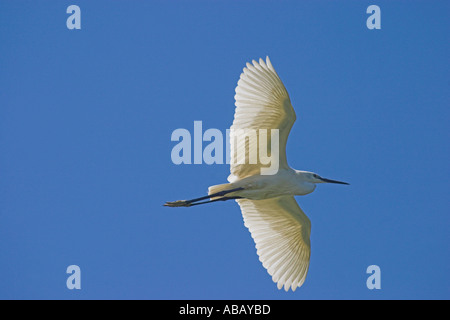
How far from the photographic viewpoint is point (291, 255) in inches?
380

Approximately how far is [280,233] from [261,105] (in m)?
2.11

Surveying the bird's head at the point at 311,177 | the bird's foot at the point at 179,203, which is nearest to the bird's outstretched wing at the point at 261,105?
the bird's head at the point at 311,177

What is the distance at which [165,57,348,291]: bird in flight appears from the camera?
28.5 feet

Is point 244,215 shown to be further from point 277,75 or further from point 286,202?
point 277,75

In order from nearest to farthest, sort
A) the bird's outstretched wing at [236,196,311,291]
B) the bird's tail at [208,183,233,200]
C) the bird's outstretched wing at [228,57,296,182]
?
the bird's outstretched wing at [228,57,296,182] → the bird's tail at [208,183,233,200] → the bird's outstretched wing at [236,196,311,291]

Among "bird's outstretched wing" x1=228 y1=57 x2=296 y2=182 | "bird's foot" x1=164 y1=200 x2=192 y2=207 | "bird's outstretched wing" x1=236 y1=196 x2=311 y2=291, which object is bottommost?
"bird's outstretched wing" x1=236 y1=196 x2=311 y2=291

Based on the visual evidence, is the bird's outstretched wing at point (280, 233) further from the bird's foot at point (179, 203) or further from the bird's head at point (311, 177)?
the bird's foot at point (179, 203)

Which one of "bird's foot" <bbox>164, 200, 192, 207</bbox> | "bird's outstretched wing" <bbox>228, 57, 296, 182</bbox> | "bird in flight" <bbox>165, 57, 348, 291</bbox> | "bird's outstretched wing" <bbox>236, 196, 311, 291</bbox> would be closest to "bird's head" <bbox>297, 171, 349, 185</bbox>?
"bird in flight" <bbox>165, 57, 348, 291</bbox>

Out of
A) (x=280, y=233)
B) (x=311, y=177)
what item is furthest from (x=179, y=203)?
(x=311, y=177)

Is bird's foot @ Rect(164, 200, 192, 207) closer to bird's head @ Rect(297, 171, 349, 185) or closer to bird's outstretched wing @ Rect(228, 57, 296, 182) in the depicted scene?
bird's outstretched wing @ Rect(228, 57, 296, 182)

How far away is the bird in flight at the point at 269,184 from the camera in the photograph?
28.5 feet

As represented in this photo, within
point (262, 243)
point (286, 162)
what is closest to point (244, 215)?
point (262, 243)

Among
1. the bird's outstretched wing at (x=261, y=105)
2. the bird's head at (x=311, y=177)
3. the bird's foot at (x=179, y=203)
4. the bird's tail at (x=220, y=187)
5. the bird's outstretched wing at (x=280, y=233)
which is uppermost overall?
the bird's outstretched wing at (x=261, y=105)

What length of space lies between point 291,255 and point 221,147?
190 cm
